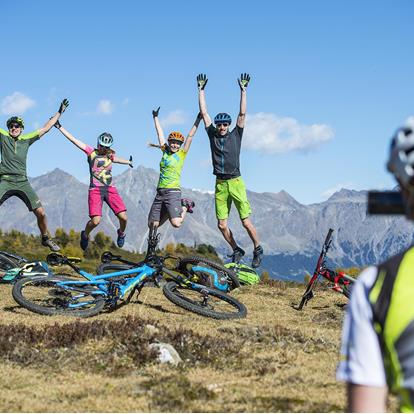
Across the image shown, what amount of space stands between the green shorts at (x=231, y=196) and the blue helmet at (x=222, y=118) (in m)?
1.48

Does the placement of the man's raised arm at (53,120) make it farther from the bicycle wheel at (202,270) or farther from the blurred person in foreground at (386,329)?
the blurred person in foreground at (386,329)

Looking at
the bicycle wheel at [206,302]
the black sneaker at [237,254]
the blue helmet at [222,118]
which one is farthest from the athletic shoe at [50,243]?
the blue helmet at [222,118]

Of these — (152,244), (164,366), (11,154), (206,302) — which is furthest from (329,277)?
(11,154)

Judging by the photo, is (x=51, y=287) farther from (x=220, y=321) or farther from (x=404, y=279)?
(x=404, y=279)

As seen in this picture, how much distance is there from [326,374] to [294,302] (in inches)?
292

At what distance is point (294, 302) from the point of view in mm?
15758

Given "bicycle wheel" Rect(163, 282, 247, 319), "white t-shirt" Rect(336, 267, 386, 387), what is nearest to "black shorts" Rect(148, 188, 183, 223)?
"bicycle wheel" Rect(163, 282, 247, 319)

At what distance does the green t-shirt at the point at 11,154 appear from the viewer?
15.8m

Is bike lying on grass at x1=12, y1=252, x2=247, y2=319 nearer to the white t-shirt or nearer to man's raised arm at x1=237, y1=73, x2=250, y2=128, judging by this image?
man's raised arm at x1=237, y1=73, x2=250, y2=128

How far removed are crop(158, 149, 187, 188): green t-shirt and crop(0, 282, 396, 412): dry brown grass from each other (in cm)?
474

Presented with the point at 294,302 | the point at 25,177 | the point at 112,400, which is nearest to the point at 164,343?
the point at 112,400

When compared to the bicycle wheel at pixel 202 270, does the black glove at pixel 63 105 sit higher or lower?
higher

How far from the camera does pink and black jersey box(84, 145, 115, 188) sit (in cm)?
1639

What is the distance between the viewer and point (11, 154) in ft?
52.0
